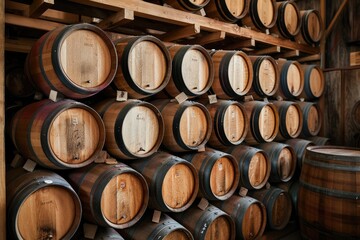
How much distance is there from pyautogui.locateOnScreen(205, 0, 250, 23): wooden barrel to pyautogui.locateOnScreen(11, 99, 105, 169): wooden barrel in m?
2.16

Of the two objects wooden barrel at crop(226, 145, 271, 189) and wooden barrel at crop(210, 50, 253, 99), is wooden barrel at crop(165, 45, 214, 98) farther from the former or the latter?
wooden barrel at crop(226, 145, 271, 189)

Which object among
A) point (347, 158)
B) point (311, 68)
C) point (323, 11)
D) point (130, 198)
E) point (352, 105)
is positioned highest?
point (323, 11)

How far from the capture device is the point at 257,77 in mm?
4078

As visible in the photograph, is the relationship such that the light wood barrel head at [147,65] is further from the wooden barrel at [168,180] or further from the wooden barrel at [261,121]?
the wooden barrel at [261,121]

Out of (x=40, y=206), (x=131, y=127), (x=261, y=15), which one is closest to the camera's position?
(x=40, y=206)

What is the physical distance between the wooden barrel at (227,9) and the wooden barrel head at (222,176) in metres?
1.76

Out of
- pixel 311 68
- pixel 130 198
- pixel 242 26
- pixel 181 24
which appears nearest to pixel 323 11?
pixel 311 68

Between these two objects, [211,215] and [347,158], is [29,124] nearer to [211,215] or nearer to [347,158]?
[211,215]

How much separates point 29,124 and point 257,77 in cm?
277

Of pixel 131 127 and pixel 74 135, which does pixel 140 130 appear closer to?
pixel 131 127

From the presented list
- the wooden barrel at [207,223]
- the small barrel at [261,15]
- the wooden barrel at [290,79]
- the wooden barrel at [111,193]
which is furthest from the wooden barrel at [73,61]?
the wooden barrel at [290,79]

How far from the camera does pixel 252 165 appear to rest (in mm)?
3861

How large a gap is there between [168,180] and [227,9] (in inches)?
86.6

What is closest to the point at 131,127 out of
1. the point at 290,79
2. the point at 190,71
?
the point at 190,71
